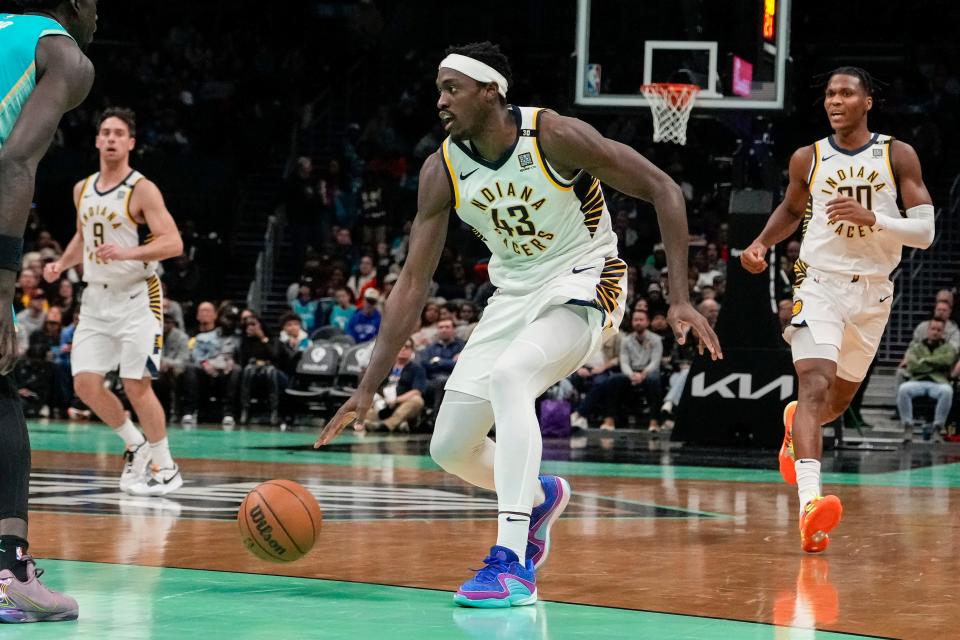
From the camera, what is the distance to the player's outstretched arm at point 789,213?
7.68 meters

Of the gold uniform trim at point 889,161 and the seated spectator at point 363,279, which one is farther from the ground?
the gold uniform trim at point 889,161

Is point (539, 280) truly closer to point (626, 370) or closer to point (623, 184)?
point (623, 184)

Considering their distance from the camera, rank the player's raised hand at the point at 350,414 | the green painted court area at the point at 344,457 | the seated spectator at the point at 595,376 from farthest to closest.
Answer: the seated spectator at the point at 595,376
the green painted court area at the point at 344,457
the player's raised hand at the point at 350,414

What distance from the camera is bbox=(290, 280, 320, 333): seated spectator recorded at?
1930 centimetres

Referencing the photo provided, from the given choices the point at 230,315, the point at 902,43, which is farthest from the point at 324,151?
the point at 902,43

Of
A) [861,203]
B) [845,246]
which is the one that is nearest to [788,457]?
[845,246]

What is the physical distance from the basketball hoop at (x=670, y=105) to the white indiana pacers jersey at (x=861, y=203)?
577 cm

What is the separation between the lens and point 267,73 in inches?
1049

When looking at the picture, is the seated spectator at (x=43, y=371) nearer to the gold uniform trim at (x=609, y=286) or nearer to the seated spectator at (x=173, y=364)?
the seated spectator at (x=173, y=364)

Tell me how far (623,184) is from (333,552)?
2.16 meters

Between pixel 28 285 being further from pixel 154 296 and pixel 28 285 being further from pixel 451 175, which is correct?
pixel 451 175

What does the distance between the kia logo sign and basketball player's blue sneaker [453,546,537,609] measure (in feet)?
28.9

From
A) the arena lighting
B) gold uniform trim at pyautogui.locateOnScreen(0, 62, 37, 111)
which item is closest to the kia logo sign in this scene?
the arena lighting

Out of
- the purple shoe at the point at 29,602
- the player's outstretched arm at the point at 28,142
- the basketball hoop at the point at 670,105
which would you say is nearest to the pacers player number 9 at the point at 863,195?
the player's outstretched arm at the point at 28,142
